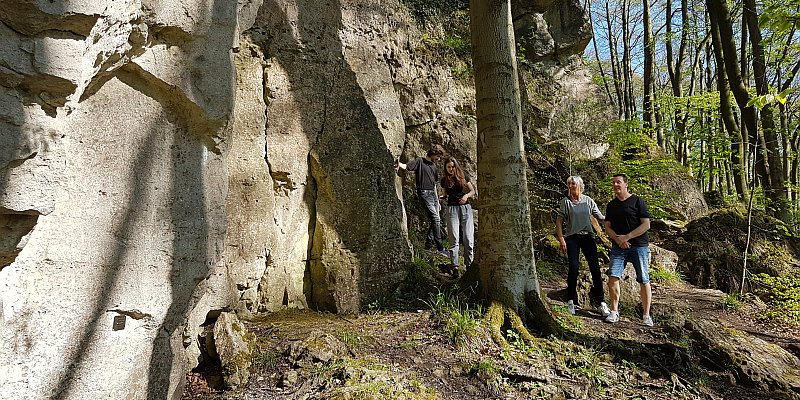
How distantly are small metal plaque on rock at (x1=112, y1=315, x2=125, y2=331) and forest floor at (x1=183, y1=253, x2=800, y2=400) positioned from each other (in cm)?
97

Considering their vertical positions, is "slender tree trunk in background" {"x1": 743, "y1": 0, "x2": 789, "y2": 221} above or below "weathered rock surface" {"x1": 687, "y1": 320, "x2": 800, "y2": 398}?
above

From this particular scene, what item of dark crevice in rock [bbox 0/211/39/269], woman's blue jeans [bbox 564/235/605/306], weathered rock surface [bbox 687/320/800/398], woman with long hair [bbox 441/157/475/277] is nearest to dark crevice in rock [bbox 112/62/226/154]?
dark crevice in rock [bbox 0/211/39/269]

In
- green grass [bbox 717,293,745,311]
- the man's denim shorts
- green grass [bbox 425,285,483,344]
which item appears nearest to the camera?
green grass [bbox 425,285,483,344]

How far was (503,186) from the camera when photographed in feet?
17.5

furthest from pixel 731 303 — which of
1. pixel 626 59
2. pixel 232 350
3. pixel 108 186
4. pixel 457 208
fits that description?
pixel 626 59

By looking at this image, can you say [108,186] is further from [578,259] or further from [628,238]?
[628,238]

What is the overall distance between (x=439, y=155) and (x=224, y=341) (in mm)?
4665

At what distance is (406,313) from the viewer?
567cm

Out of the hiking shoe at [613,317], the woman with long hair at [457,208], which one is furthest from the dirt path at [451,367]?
the woman with long hair at [457,208]

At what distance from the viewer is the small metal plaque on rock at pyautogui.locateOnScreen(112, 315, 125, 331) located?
3109 millimetres

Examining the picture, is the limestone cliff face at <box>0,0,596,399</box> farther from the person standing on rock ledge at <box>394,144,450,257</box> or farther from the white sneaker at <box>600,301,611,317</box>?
the white sneaker at <box>600,301,611,317</box>

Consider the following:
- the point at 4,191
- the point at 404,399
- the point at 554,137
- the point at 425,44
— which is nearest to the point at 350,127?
the point at 404,399

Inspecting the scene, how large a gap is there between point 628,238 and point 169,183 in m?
5.31

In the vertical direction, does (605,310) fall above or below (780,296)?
above
